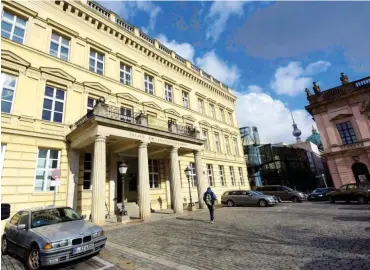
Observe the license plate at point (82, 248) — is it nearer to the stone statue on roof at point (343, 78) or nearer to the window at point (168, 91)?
the window at point (168, 91)

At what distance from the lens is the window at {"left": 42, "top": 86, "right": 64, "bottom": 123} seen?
12820 millimetres

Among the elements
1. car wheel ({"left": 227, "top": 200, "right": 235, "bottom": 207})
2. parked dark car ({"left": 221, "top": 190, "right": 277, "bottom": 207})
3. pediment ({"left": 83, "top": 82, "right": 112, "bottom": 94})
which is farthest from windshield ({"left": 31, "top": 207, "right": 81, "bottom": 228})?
car wheel ({"left": 227, "top": 200, "right": 235, "bottom": 207})

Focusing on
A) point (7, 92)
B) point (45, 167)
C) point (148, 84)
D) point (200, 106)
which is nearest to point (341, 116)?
point (200, 106)

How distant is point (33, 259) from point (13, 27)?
13.7 metres

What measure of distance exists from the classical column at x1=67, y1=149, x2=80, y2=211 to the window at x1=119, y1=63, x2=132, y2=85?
299 inches

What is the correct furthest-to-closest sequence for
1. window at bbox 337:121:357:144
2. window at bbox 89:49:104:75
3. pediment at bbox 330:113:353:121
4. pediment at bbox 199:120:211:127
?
pediment at bbox 330:113:353:121, window at bbox 337:121:357:144, pediment at bbox 199:120:211:127, window at bbox 89:49:104:75

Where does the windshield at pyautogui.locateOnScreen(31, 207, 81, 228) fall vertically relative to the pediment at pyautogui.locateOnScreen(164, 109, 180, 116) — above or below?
below

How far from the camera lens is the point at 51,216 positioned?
22.6 ft

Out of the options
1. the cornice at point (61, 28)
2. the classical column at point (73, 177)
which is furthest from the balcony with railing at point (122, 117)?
the cornice at point (61, 28)

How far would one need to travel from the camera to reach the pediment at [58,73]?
1301 centimetres

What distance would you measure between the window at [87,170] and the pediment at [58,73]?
5262mm

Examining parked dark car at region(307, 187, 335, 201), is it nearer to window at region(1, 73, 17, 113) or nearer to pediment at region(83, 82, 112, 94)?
pediment at region(83, 82, 112, 94)

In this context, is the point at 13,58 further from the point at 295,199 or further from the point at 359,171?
the point at 359,171

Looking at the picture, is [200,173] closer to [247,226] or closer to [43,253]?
[247,226]
